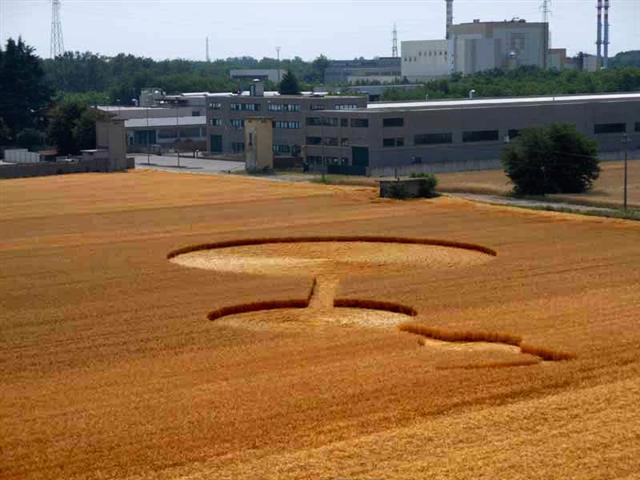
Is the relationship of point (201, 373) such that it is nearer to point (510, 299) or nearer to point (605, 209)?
point (510, 299)

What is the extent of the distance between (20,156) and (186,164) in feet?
26.5

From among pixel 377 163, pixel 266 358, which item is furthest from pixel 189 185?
pixel 266 358

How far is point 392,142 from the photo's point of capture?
51.6 metres

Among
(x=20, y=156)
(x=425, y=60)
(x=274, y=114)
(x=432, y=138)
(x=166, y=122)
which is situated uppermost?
(x=425, y=60)

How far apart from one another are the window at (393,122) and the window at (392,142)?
55cm

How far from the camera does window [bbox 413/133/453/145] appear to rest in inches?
2063

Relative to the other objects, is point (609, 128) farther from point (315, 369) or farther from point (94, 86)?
→ point (94, 86)

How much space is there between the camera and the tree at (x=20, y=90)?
2719 inches

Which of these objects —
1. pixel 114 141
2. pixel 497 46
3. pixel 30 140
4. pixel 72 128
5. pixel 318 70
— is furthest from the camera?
pixel 318 70

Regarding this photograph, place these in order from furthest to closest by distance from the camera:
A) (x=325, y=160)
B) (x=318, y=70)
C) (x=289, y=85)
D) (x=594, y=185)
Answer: (x=318, y=70) < (x=289, y=85) < (x=325, y=160) < (x=594, y=185)

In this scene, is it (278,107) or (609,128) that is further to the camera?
(278,107)

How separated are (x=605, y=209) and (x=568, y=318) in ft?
55.4

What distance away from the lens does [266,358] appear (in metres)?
17.4

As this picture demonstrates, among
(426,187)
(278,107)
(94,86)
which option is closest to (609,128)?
(278,107)
